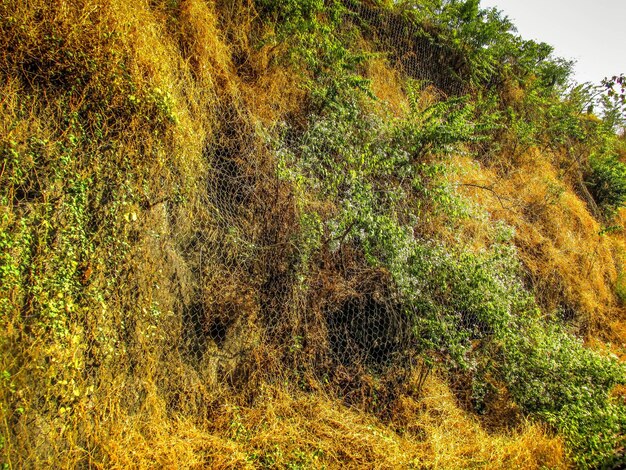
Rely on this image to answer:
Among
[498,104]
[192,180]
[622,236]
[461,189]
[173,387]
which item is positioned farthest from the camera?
[622,236]

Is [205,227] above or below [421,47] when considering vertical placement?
below

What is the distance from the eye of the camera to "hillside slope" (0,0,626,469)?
245 centimetres

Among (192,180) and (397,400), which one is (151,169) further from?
(397,400)

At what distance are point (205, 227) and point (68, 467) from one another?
202 centimetres

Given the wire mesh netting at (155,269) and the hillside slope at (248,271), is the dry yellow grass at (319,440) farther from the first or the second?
the wire mesh netting at (155,269)

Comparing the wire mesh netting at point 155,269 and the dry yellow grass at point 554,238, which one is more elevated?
the dry yellow grass at point 554,238

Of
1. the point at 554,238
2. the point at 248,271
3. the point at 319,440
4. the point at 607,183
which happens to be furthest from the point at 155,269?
Answer: the point at 607,183

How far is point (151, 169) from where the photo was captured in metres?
3.09

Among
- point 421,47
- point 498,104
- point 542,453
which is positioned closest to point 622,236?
point 498,104

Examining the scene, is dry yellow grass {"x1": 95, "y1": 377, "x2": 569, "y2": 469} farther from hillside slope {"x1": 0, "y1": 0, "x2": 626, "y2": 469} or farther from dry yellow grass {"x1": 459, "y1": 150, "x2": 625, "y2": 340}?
dry yellow grass {"x1": 459, "y1": 150, "x2": 625, "y2": 340}

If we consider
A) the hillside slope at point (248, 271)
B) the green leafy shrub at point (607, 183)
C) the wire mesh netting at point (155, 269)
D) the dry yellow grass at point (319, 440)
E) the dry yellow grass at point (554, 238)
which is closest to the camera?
the wire mesh netting at point (155, 269)

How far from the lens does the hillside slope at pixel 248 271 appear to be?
2.45 metres

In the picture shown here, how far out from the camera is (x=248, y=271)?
3.61 m

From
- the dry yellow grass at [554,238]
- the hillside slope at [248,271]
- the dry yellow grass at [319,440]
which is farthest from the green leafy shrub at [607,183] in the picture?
the dry yellow grass at [319,440]
